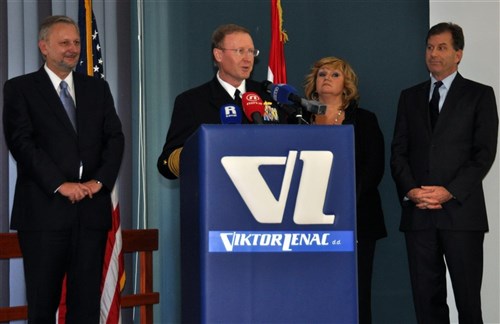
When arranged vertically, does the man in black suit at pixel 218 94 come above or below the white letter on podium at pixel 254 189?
above

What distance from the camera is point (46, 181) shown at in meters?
3.46

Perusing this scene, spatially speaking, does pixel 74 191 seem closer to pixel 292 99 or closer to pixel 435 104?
pixel 292 99

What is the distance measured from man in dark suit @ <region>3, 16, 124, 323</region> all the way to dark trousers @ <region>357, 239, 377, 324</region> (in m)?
1.56

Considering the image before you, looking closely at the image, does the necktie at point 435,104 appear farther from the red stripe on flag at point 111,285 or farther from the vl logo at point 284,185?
the vl logo at point 284,185

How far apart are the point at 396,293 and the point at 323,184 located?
12.2ft

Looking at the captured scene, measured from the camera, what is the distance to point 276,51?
5078 millimetres

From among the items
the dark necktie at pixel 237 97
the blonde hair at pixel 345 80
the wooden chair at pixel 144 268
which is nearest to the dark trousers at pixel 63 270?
the dark necktie at pixel 237 97

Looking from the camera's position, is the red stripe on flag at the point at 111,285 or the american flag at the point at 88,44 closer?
the red stripe on flag at the point at 111,285

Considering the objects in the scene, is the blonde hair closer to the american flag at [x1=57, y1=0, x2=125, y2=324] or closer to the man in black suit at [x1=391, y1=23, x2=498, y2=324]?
the man in black suit at [x1=391, y1=23, x2=498, y2=324]

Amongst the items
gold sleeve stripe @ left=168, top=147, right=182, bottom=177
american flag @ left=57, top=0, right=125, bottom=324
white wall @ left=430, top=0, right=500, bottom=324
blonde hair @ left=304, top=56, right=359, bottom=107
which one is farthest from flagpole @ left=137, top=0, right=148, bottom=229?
gold sleeve stripe @ left=168, top=147, right=182, bottom=177

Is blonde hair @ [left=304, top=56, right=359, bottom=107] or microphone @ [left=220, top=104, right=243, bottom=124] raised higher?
blonde hair @ [left=304, top=56, right=359, bottom=107]

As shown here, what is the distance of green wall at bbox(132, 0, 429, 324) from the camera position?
5215 mm

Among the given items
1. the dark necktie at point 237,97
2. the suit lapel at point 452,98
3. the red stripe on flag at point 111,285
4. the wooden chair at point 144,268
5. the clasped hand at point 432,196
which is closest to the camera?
the dark necktie at point 237,97

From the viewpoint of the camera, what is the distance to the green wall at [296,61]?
205 inches
